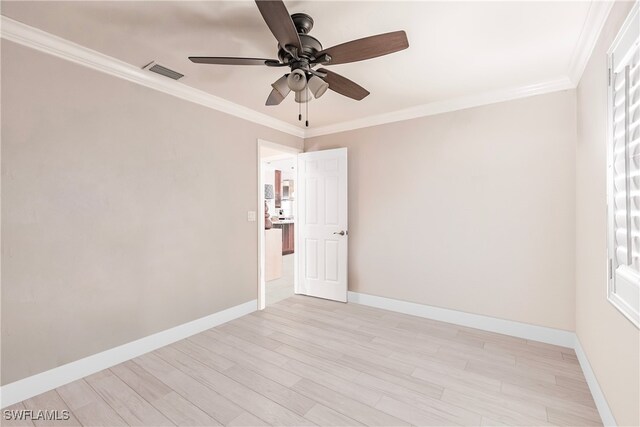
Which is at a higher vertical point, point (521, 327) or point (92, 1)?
point (92, 1)

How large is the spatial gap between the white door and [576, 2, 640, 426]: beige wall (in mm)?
2427

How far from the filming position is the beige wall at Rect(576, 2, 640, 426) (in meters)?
1.40

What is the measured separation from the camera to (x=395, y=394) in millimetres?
2025

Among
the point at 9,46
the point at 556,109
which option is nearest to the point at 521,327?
the point at 556,109

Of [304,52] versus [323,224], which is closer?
[304,52]

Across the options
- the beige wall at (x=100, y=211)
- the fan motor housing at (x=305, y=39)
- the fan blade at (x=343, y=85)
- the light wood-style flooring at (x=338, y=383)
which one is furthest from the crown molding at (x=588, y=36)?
the beige wall at (x=100, y=211)

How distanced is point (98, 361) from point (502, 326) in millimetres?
3819

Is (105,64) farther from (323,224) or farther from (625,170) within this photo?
(625,170)

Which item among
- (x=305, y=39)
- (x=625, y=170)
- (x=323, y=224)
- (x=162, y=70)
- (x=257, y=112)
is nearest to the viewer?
(x=625, y=170)

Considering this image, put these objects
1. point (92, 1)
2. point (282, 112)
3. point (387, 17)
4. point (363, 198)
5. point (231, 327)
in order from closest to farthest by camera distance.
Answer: point (92, 1) → point (387, 17) → point (231, 327) → point (282, 112) → point (363, 198)

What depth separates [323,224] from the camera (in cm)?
416

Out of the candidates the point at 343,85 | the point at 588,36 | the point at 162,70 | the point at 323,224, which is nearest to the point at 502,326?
the point at 323,224

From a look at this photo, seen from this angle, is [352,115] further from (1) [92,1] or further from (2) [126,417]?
(2) [126,417]

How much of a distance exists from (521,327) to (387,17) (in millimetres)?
3137
